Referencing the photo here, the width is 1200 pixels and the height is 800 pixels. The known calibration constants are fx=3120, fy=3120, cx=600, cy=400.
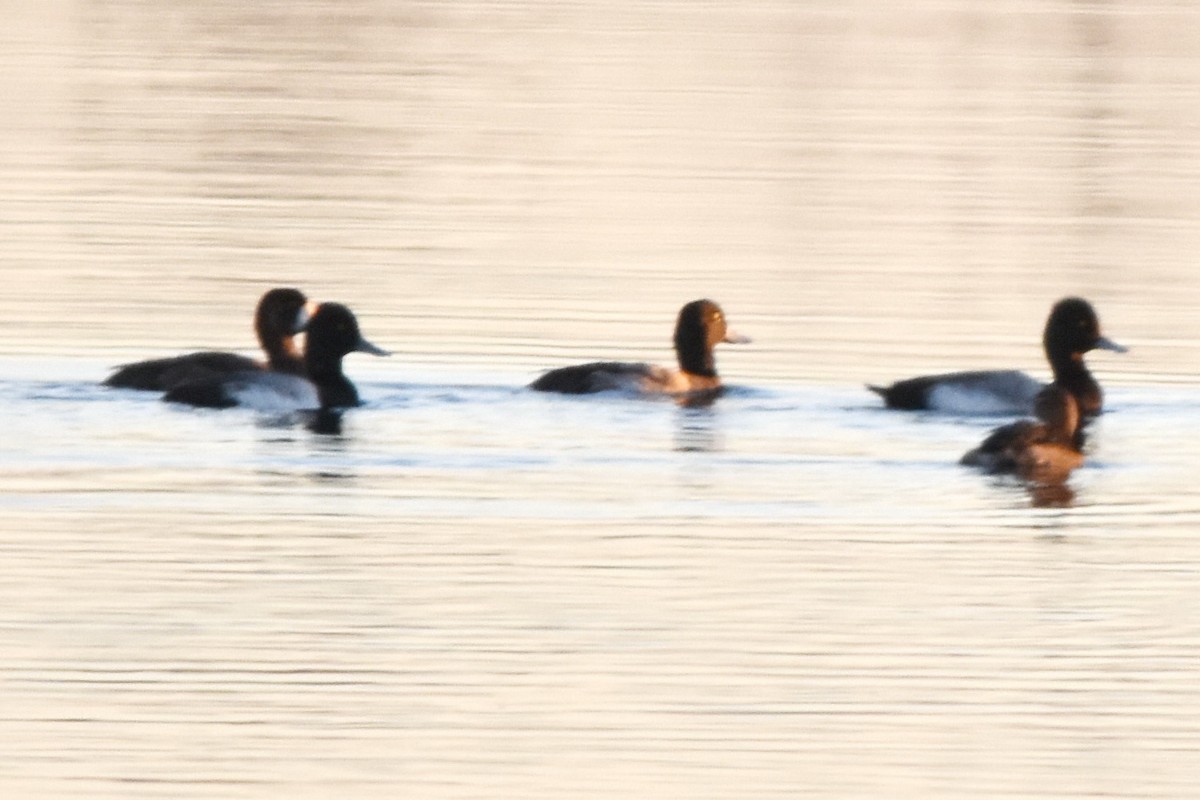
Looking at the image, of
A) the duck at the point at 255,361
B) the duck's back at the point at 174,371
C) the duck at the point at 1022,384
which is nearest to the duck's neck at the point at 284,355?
the duck at the point at 255,361

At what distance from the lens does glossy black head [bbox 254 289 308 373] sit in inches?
696

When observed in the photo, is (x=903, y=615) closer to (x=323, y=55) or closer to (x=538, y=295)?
(x=538, y=295)

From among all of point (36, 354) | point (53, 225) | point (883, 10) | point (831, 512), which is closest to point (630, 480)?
point (831, 512)

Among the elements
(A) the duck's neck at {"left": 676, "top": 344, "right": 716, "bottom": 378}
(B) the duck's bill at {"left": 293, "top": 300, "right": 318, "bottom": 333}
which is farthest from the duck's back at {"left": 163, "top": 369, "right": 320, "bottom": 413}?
(A) the duck's neck at {"left": 676, "top": 344, "right": 716, "bottom": 378}

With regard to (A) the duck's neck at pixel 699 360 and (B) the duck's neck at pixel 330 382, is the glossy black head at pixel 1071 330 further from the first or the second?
(B) the duck's neck at pixel 330 382

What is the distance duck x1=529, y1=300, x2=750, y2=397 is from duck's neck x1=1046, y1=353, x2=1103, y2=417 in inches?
72.8

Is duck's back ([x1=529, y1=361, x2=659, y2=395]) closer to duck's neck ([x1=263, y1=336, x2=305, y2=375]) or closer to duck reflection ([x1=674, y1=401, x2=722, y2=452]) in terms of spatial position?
duck reflection ([x1=674, y1=401, x2=722, y2=452])

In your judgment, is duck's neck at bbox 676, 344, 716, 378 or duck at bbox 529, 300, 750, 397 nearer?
duck at bbox 529, 300, 750, 397

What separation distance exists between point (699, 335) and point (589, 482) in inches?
146

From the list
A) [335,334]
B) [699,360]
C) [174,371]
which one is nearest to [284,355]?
[335,334]

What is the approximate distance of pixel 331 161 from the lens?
29516mm

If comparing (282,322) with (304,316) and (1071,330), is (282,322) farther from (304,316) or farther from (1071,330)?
(1071,330)

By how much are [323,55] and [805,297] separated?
75.0ft

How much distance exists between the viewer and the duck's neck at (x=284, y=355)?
57.9 ft
